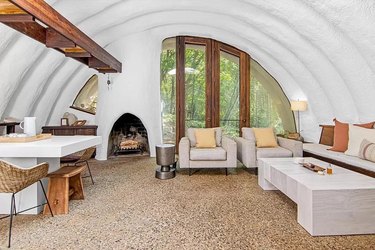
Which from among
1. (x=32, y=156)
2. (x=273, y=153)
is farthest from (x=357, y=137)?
(x=32, y=156)

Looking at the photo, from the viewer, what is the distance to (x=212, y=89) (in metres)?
6.66

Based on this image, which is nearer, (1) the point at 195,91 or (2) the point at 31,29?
(2) the point at 31,29

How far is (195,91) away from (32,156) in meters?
4.74

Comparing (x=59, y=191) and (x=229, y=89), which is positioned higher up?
(x=229, y=89)

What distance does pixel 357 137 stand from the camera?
12.1 ft

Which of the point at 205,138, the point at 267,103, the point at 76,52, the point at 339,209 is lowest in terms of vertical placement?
the point at 339,209

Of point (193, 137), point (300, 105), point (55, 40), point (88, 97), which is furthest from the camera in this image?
point (88, 97)

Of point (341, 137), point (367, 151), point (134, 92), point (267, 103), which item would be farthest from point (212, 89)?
point (367, 151)

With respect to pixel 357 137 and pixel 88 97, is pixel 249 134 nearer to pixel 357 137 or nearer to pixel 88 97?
pixel 357 137

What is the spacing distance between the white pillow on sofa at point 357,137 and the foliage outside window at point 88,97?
19.4 ft

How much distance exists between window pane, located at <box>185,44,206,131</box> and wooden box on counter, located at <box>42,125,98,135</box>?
2421mm

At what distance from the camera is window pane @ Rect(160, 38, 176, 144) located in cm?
672

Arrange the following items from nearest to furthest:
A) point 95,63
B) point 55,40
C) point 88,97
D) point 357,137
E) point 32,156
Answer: point 32,156, point 55,40, point 357,137, point 95,63, point 88,97

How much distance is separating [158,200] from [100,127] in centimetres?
343
